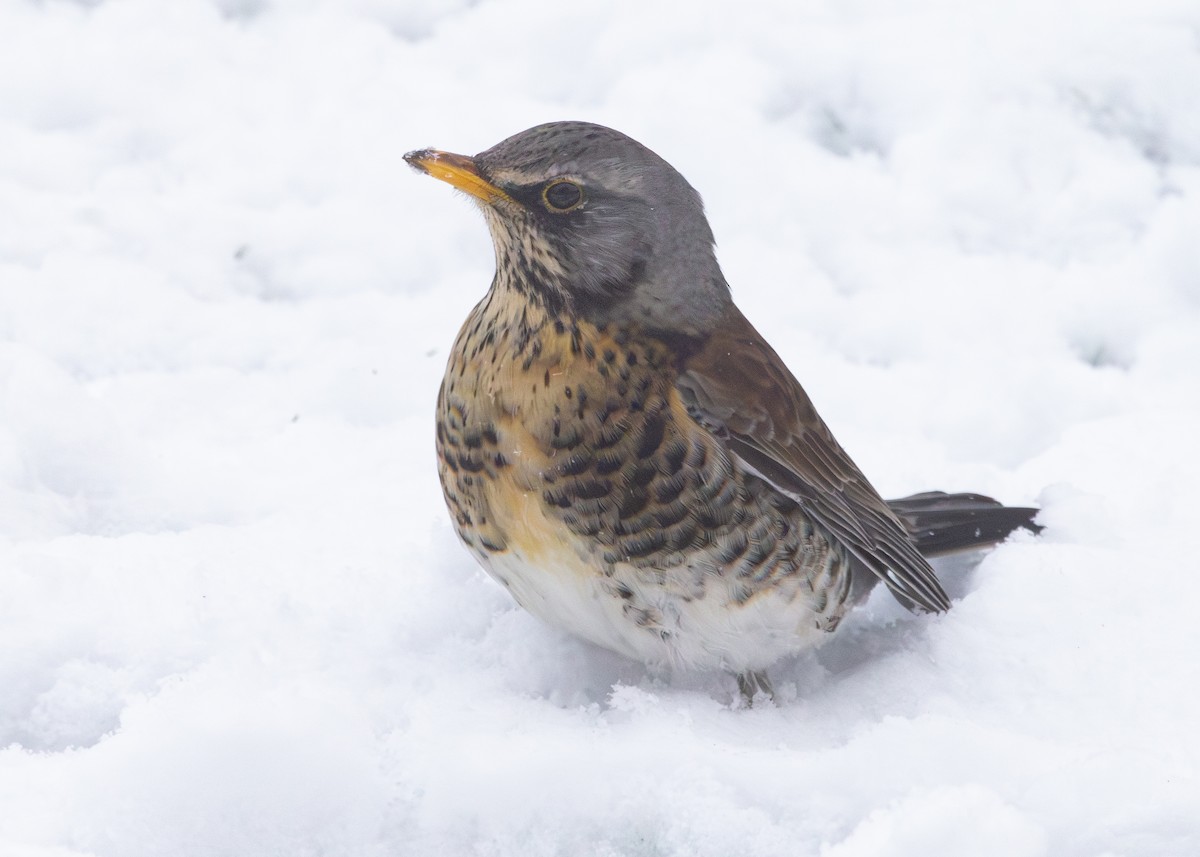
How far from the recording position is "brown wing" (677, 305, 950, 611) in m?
2.87

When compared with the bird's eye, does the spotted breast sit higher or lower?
lower

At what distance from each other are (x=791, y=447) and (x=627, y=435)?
0.46m

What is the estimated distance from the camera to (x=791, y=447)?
3.01 meters

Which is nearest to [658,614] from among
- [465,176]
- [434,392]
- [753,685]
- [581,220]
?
[753,685]

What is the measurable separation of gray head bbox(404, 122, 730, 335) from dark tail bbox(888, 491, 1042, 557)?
0.97 metres

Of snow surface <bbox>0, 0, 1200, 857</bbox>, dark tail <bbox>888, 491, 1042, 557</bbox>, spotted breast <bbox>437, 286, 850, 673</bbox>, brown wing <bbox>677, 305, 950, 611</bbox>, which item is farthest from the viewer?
dark tail <bbox>888, 491, 1042, 557</bbox>

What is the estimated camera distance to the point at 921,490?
4.09m

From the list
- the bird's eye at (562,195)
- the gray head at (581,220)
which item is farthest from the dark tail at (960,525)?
the bird's eye at (562,195)

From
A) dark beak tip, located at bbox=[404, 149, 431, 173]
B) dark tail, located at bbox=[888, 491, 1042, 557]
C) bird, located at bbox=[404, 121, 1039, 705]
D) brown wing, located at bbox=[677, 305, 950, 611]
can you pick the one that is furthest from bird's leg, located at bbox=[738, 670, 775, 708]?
dark beak tip, located at bbox=[404, 149, 431, 173]

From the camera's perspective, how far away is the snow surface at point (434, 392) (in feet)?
8.23

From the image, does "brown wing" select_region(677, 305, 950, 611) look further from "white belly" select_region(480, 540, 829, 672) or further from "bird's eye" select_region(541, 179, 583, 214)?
"bird's eye" select_region(541, 179, 583, 214)

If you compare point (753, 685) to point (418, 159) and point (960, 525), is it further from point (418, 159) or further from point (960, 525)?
point (418, 159)

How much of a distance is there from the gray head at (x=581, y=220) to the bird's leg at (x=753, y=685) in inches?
32.3

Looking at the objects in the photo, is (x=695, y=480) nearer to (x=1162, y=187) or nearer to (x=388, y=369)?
(x=388, y=369)
